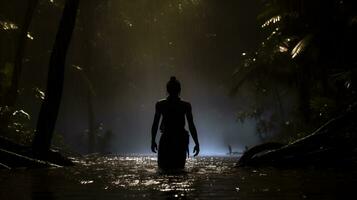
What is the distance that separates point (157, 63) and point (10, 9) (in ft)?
83.4

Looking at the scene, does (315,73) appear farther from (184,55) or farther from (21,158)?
(184,55)

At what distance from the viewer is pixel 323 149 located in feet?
38.5

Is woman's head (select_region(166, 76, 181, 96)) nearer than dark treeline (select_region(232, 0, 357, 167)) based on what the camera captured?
Yes

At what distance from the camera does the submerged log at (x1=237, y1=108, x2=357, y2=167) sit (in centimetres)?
1163

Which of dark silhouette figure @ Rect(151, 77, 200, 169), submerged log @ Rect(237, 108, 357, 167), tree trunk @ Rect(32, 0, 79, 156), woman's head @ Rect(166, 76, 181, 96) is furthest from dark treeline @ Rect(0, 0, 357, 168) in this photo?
woman's head @ Rect(166, 76, 181, 96)

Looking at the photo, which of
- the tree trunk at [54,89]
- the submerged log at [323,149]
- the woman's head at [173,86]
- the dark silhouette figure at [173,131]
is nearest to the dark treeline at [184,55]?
the tree trunk at [54,89]

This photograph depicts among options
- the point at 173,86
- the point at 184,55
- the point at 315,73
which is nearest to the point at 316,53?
the point at 315,73

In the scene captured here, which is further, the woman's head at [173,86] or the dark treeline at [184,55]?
the dark treeline at [184,55]

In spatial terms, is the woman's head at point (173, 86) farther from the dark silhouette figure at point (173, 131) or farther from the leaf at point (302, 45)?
the leaf at point (302, 45)

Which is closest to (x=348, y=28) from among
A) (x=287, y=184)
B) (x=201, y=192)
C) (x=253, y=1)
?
(x=287, y=184)

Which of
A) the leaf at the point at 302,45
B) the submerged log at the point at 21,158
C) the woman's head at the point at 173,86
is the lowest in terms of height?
the submerged log at the point at 21,158

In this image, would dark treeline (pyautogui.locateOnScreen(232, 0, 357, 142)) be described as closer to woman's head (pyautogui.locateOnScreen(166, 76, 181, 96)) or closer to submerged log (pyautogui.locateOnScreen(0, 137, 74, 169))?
woman's head (pyautogui.locateOnScreen(166, 76, 181, 96))

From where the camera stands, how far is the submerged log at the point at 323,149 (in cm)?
1163

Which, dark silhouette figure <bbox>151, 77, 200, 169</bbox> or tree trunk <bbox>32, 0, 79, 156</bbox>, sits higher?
tree trunk <bbox>32, 0, 79, 156</bbox>
